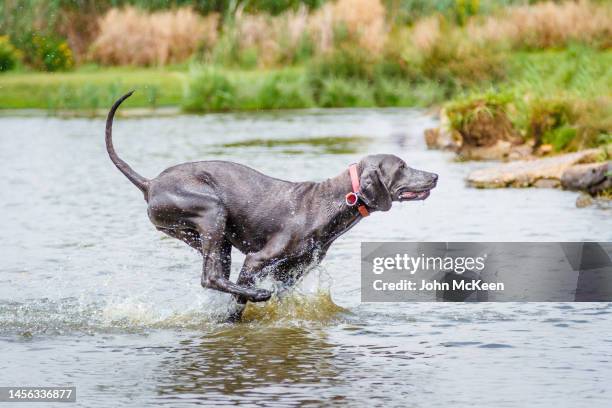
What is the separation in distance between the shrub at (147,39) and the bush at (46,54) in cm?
105

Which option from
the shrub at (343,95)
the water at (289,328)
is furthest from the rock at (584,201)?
the shrub at (343,95)

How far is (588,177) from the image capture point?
1565 cm

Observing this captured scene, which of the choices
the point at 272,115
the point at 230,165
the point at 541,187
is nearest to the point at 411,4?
the point at 272,115

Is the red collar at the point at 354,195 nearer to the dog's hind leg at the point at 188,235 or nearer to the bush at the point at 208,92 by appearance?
the dog's hind leg at the point at 188,235

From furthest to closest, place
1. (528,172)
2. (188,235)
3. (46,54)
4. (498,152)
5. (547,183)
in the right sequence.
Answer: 1. (46,54)
2. (498,152)
3. (528,172)
4. (547,183)
5. (188,235)

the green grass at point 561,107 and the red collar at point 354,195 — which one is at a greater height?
the red collar at point 354,195

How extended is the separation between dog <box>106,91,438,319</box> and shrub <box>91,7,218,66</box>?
103 feet

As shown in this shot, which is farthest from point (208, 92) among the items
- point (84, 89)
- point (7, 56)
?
point (7, 56)

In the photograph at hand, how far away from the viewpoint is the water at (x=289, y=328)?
7.49 metres

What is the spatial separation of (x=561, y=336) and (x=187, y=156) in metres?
13.0

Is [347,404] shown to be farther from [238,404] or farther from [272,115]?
[272,115]

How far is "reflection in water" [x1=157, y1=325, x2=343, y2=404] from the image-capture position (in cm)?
739

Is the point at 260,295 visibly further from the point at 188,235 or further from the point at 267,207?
the point at 188,235

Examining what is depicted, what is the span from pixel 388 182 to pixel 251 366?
1560 mm
